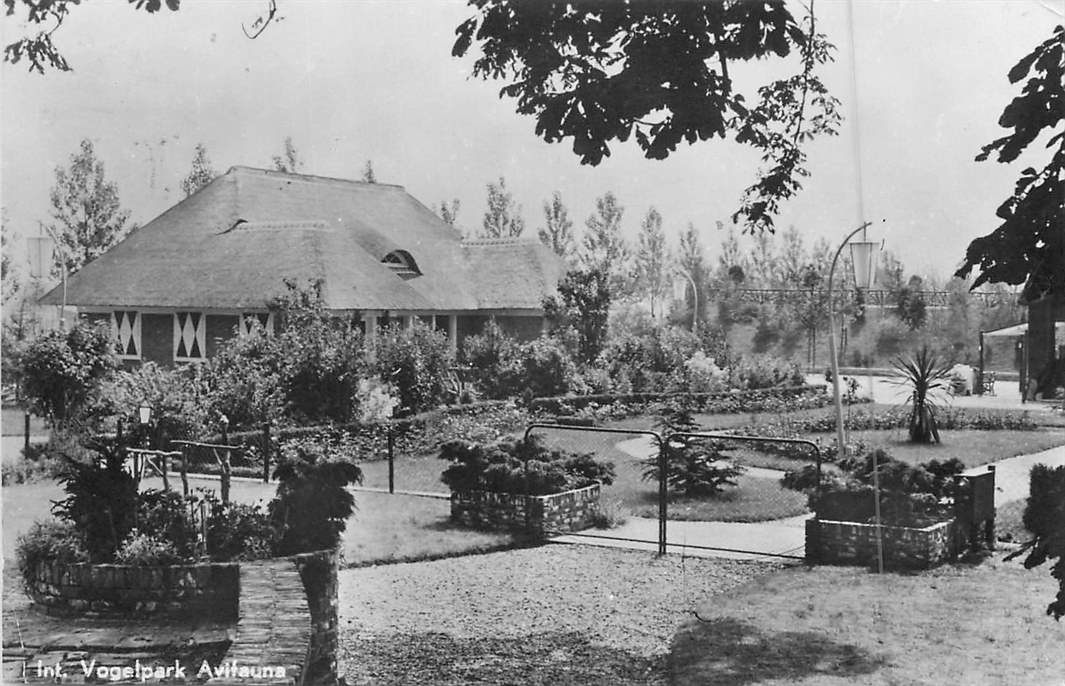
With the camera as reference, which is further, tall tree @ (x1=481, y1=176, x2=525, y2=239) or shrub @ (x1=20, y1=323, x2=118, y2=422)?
tall tree @ (x1=481, y1=176, x2=525, y2=239)

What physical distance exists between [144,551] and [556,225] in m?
3.76

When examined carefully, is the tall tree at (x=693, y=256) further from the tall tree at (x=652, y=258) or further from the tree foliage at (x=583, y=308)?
the tree foliage at (x=583, y=308)

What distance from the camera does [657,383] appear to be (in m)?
11.2

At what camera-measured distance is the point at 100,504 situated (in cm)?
600

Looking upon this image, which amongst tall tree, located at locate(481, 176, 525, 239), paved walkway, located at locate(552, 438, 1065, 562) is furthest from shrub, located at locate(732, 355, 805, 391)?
tall tree, located at locate(481, 176, 525, 239)

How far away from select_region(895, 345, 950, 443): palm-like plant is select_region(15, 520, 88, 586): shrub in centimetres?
720

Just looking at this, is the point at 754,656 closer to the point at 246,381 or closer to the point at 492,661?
the point at 492,661

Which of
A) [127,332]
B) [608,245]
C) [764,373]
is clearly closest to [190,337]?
[127,332]

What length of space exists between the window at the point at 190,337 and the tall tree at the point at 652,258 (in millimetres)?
3502

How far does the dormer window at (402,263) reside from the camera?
329 inches

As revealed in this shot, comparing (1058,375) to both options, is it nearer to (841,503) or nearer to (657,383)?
(841,503)

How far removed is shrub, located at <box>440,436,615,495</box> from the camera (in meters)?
8.92

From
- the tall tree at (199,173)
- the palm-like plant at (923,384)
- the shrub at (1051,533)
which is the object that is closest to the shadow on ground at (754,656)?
the shrub at (1051,533)

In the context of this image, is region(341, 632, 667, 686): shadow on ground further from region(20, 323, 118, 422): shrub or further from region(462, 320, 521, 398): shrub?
region(462, 320, 521, 398): shrub
